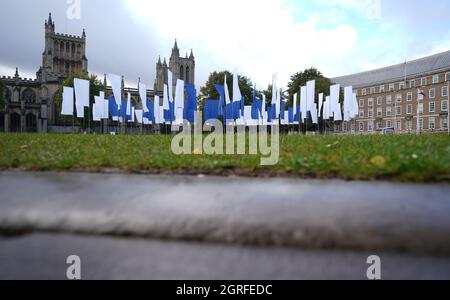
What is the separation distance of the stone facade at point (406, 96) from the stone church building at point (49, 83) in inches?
2027

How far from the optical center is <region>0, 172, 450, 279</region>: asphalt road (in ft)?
7.57

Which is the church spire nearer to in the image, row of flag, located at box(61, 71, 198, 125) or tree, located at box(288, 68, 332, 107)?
tree, located at box(288, 68, 332, 107)

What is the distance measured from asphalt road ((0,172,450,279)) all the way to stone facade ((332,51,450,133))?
6605cm

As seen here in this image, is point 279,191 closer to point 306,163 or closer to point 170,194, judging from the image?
point 170,194

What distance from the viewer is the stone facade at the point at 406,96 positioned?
66500 millimetres

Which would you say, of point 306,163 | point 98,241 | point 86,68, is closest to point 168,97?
point 306,163

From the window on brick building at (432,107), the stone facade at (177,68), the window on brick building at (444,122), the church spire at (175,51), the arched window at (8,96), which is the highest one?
the church spire at (175,51)

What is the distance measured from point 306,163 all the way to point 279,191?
1.68m

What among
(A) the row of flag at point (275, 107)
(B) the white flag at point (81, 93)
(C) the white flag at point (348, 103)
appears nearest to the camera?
(B) the white flag at point (81, 93)

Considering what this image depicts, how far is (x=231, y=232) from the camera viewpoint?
2734mm

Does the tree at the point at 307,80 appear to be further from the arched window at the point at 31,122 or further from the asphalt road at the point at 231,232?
the arched window at the point at 31,122

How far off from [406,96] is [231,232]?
85.3 meters

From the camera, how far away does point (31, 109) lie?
65375 millimetres

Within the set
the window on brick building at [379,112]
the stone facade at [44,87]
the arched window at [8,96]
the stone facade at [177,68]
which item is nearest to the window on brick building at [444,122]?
the window on brick building at [379,112]
